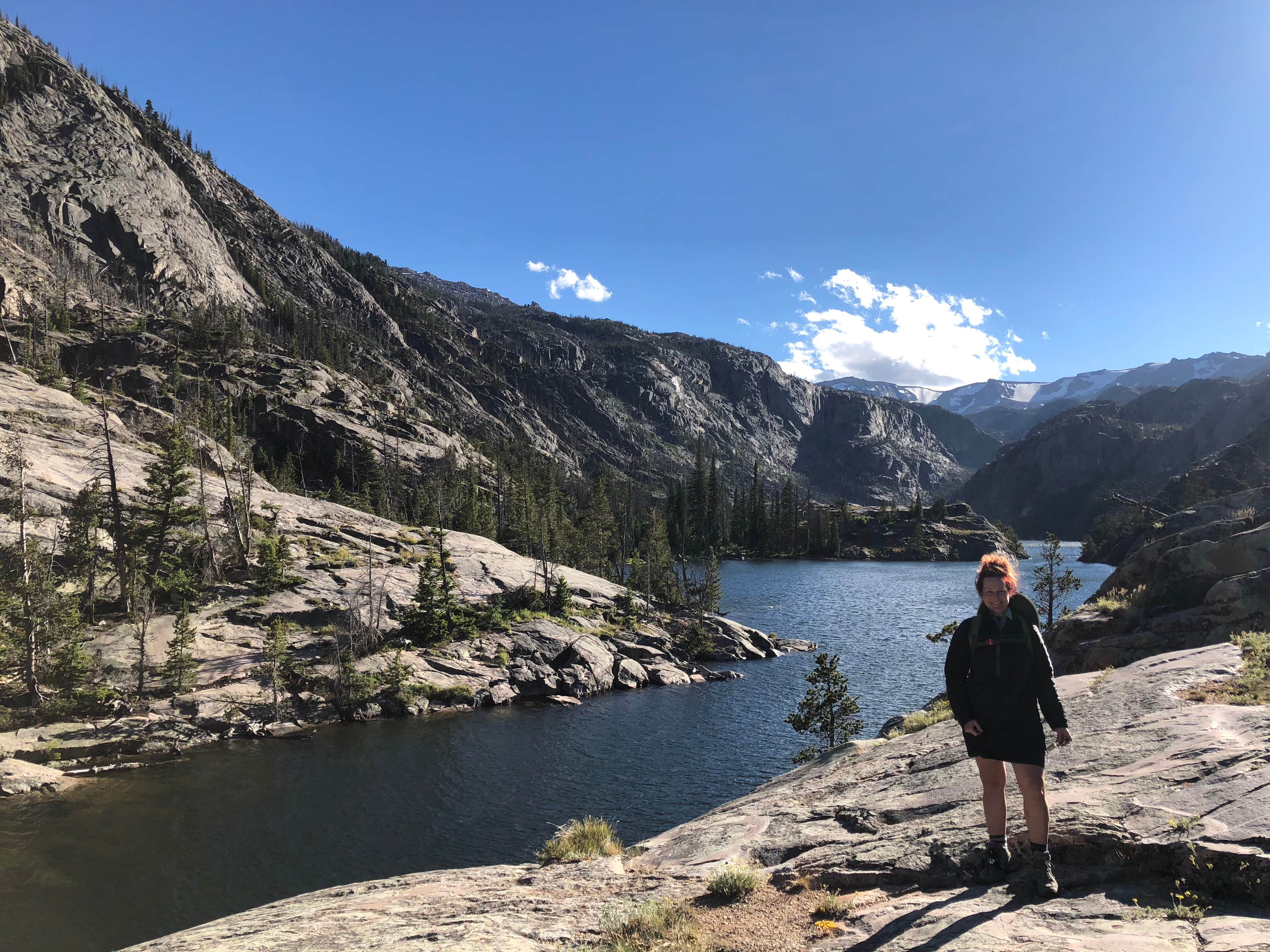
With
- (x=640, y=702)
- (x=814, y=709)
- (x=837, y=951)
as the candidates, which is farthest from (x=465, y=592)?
(x=837, y=951)

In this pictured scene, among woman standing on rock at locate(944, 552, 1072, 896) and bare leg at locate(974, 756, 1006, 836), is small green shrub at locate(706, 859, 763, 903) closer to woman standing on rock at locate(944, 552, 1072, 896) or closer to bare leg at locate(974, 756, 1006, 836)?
woman standing on rock at locate(944, 552, 1072, 896)

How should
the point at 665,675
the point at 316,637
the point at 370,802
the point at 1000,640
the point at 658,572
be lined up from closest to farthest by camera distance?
the point at 1000,640 < the point at 370,802 < the point at 316,637 < the point at 665,675 < the point at 658,572

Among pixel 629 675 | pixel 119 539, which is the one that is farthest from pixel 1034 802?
pixel 119 539

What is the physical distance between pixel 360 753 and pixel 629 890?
34046 mm

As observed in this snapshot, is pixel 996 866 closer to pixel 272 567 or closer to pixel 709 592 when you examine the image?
pixel 272 567

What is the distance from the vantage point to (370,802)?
31953 mm

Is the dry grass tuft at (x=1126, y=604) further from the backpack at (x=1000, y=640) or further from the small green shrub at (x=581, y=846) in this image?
the small green shrub at (x=581, y=846)

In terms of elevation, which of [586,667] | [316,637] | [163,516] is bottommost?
[586,667]

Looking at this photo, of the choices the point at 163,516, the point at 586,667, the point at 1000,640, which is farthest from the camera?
the point at 586,667

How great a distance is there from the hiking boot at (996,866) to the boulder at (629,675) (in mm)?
50443

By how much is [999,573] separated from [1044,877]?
3.50 m

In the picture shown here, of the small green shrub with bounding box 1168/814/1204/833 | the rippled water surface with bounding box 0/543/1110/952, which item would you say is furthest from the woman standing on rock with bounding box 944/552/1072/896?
the rippled water surface with bounding box 0/543/1110/952

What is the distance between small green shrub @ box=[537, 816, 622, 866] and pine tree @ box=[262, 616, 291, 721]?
36.4m

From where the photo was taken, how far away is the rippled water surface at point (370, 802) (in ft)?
75.7
